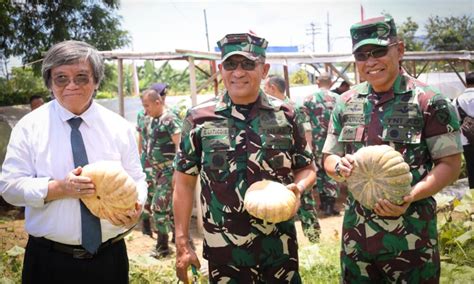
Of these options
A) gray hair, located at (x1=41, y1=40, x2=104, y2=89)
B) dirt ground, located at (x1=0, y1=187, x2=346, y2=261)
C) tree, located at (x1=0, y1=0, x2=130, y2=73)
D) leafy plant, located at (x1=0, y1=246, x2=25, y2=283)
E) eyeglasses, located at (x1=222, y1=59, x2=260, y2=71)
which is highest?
tree, located at (x1=0, y1=0, x2=130, y2=73)

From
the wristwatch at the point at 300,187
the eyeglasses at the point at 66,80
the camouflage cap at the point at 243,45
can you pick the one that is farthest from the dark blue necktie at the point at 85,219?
the wristwatch at the point at 300,187

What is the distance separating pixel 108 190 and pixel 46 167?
38 cm

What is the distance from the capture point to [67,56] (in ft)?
8.27

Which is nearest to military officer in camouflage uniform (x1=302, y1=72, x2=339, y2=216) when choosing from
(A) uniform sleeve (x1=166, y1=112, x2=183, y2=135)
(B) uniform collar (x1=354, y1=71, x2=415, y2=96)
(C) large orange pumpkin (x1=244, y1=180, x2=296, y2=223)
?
(A) uniform sleeve (x1=166, y1=112, x2=183, y2=135)

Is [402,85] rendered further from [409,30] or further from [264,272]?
[409,30]

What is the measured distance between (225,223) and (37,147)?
1.16m

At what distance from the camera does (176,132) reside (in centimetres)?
632

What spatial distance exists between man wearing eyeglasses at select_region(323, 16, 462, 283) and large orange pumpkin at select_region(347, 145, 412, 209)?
0.16 ft

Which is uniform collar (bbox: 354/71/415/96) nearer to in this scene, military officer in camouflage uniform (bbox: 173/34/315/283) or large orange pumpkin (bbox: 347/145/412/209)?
large orange pumpkin (bbox: 347/145/412/209)

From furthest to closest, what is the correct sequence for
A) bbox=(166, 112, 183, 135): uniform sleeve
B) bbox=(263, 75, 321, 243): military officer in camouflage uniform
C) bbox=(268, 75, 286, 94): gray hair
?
1. bbox=(268, 75, 286, 94): gray hair
2. bbox=(166, 112, 183, 135): uniform sleeve
3. bbox=(263, 75, 321, 243): military officer in camouflage uniform

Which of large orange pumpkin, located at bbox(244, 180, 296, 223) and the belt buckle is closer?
large orange pumpkin, located at bbox(244, 180, 296, 223)

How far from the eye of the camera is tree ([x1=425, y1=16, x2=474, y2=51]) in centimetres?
3284

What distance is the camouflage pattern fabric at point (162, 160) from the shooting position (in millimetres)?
6406

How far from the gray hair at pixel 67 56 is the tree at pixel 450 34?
32645 mm
